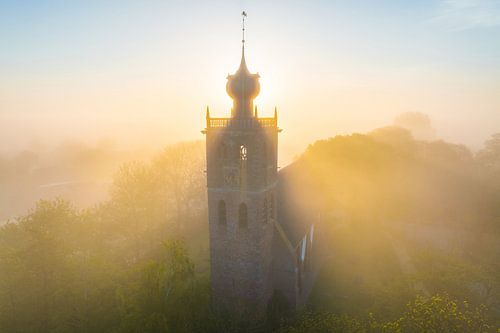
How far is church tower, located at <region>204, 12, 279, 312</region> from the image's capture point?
23062 millimetres

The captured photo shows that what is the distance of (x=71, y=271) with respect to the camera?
89.1ft

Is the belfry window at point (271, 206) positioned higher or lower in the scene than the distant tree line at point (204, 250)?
higher

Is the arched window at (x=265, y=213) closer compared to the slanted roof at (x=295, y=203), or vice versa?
the arched window at (x=265, y=213)

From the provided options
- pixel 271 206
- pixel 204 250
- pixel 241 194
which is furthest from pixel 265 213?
pixel 204 250

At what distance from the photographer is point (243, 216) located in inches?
942

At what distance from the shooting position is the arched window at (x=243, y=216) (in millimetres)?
23781

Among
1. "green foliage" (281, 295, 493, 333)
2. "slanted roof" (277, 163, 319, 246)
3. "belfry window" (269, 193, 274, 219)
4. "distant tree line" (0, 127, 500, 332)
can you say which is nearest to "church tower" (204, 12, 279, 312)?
"belfry window" (269, 193, 274, 219)

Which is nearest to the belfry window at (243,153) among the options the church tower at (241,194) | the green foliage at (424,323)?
the church tower at (241,194)

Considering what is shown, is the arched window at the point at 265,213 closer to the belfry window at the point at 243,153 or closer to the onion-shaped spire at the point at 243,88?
the belfry window at the point at 243,153

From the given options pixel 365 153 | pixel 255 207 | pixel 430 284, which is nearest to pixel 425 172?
pixel 365 153

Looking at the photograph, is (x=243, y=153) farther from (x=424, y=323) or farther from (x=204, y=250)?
A: (x=204, y=250)

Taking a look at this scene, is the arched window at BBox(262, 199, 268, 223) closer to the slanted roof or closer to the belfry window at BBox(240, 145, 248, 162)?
the slanted roof

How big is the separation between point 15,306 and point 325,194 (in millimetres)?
37298

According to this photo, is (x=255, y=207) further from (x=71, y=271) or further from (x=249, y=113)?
(x=71, y=271)
